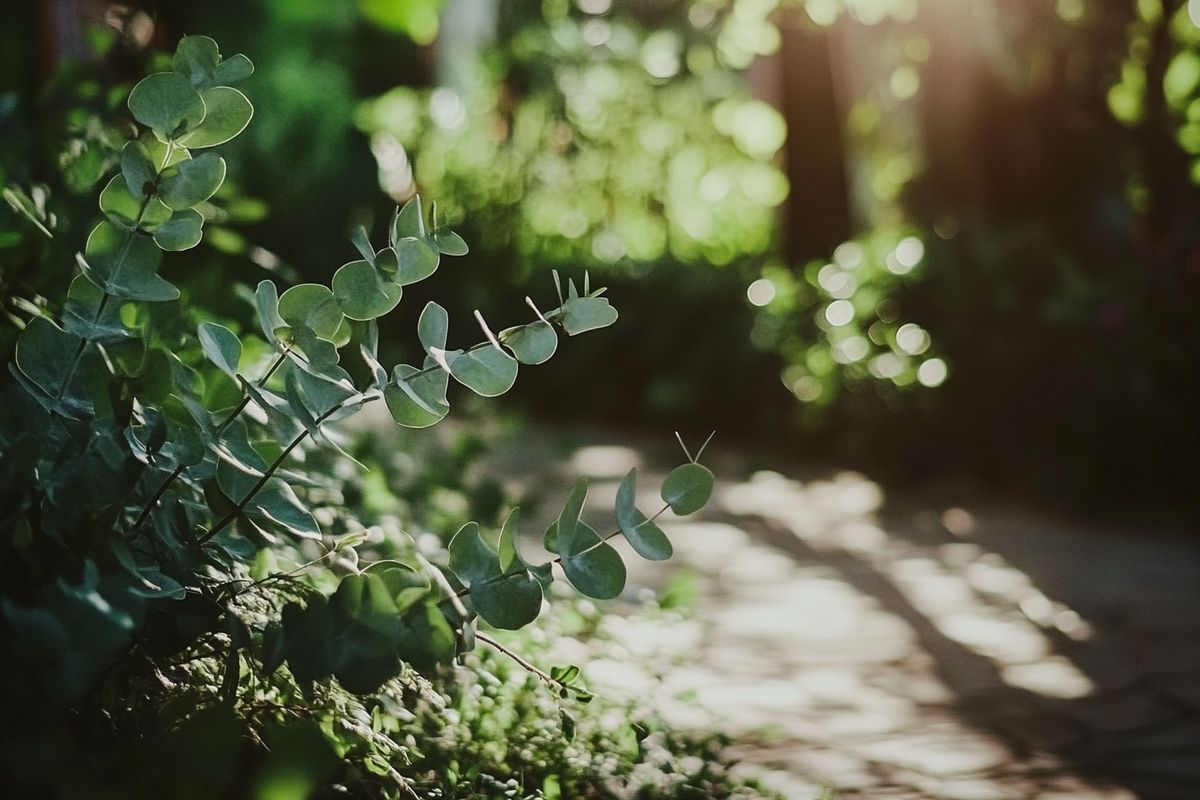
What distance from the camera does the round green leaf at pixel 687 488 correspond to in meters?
1.55

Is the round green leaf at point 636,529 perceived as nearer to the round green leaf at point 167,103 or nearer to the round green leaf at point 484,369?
the round green leaf at point 484,369

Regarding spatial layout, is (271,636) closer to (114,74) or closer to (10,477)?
(10,477)

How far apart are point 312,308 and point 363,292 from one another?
0.07 m

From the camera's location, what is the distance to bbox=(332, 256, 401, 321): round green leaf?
156cm

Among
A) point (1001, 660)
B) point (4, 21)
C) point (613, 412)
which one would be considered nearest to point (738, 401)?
point (613, 412)

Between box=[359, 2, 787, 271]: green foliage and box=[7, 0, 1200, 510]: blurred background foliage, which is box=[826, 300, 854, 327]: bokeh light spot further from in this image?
box=[359, 2, 787, 271]: green foliage

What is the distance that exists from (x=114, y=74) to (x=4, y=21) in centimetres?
72

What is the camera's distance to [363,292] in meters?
1.56

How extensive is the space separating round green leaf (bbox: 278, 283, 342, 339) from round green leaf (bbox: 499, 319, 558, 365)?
219 millimetres

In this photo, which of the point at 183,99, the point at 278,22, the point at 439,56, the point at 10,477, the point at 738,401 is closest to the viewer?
the point at 10,477

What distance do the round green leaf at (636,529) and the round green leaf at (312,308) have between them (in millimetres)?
426

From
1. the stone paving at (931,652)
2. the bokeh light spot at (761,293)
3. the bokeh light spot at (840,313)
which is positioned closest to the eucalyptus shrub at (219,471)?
the stone paving at (931,652)

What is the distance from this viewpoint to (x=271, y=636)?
1.42 metres

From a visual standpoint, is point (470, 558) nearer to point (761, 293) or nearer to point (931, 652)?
point (931, 652)
